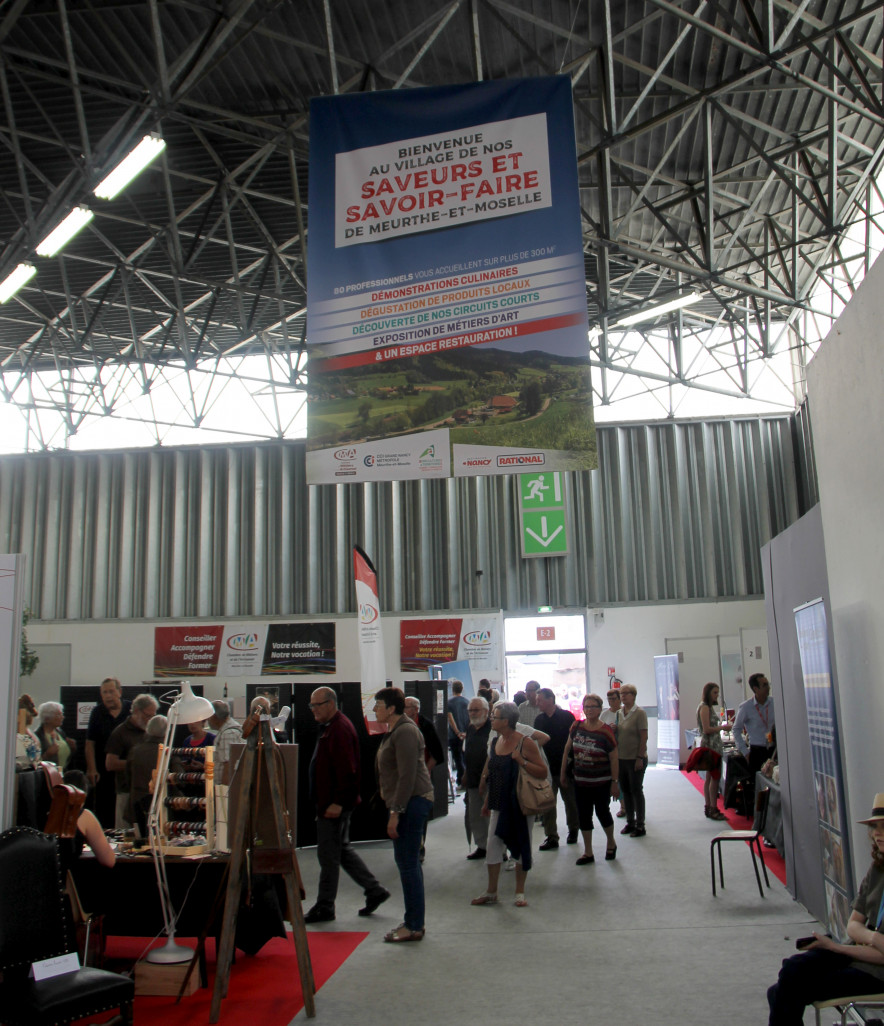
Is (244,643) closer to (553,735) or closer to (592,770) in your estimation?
(553,735)

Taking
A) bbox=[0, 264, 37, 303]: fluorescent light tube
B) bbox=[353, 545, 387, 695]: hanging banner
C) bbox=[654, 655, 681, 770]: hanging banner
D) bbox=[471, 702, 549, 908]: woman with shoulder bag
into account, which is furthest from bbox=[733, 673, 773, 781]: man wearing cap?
bbox=[0, 264, 37, 303]: fluorescent light tube

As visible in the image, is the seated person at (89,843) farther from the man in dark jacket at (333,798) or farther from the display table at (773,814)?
the display table at (773,814)

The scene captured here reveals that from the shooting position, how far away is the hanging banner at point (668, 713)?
1480 centimetres

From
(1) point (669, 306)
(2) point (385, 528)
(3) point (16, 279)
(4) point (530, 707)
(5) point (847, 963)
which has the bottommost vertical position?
(5) point (847, 963)

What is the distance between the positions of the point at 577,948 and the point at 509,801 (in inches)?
44.9

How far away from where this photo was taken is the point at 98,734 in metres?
8.01

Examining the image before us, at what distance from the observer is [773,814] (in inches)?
292

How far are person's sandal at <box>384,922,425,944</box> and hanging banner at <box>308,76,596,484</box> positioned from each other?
108 inches

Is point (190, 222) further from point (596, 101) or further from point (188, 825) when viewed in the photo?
point (188, 825)

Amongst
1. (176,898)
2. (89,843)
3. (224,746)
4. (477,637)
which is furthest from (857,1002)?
(477,637)

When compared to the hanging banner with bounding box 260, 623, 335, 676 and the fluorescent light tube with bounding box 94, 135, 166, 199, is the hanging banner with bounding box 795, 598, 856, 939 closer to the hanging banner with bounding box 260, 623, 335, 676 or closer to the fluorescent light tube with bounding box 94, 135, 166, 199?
the fluorescent light tube with bounding box 94, 135, 166, 199

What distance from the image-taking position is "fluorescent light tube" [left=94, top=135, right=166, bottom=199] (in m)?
8.43

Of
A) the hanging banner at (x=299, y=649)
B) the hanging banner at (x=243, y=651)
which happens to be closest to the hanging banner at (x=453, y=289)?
the hanging banner at (x=299, y=649)

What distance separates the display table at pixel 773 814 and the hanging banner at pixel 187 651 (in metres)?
12.3
